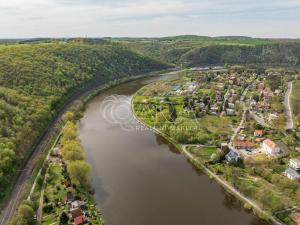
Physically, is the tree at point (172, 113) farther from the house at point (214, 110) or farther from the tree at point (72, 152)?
the tree at point (72, 152)

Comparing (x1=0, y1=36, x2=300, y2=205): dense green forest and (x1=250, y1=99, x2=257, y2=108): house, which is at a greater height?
(x1=0, y1=36, x2=300, y2=205): dense green forest

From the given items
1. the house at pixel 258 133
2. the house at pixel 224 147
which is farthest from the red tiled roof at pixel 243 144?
the house at pixel 258 133

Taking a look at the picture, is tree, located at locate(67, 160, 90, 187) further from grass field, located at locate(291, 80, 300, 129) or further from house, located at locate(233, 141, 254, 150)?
grass field, located at locate(291, 80, 300, 129)

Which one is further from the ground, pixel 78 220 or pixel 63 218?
pixel 63 218

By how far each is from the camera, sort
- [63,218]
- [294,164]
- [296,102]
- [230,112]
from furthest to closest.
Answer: [296,102], [230,112], [294,164], [63,218]

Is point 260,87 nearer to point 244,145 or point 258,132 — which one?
point 258,132

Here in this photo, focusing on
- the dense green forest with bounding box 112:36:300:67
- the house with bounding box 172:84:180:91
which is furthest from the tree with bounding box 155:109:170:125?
the dense green forest with bounding box 112:36:300:67

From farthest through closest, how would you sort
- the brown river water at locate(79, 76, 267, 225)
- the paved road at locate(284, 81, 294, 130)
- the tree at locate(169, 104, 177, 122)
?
the tree at locate(169, 104, 177, 122), the paved road at locate(284, 81, 294, 130), the brown river water at locate(79, 76, 267, 225)

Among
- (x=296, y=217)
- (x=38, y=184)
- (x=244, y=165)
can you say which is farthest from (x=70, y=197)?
(x=296, y=217)
